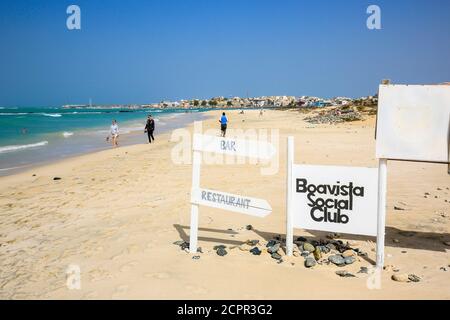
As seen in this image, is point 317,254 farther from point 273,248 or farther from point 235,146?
point 235,146

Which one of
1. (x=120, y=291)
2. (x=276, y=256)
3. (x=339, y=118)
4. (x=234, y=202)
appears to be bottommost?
(x=120, y=291)

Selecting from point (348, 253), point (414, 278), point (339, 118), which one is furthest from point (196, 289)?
point (339, 118)

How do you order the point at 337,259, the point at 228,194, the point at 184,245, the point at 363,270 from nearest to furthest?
the point at 363,270 → the point at 337,259 → the point at 228,194 → the point at 184,245

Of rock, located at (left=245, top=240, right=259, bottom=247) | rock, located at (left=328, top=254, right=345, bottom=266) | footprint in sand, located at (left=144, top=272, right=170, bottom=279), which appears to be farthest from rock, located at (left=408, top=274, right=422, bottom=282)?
footprint in sand, located at (left=144, top=272, right=170, bottom=279)

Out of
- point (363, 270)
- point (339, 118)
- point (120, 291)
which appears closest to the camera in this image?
point (120, 291)

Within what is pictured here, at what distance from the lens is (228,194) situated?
557cm

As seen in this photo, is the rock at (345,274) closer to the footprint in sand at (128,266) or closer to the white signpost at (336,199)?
the white signpost at (336,199)

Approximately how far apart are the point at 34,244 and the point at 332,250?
4.78 m

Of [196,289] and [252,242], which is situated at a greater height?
[252,242]

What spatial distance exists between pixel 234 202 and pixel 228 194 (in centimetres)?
15

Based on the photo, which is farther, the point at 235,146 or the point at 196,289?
the point at 235,146

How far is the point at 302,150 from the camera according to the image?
16.7m

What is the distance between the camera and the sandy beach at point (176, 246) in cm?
457
